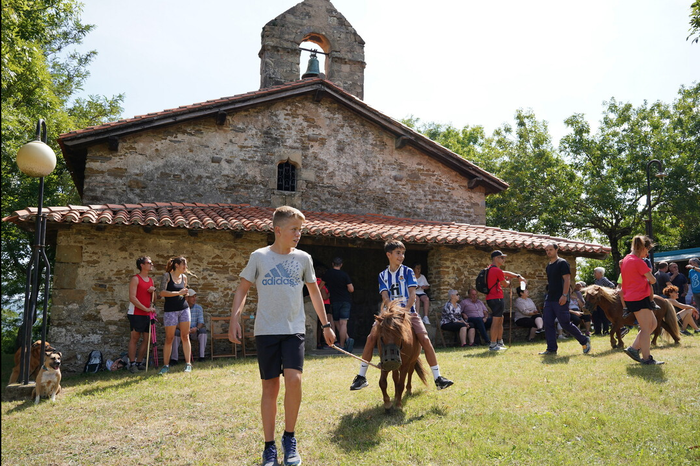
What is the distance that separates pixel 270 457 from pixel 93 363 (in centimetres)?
659

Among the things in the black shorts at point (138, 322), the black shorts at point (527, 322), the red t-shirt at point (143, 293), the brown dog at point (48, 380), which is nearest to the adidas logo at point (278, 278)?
the brown dog at point (48, 380)

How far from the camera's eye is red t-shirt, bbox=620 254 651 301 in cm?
673

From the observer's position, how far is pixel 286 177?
1310 centimetres

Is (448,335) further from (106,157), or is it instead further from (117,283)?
(106,157)

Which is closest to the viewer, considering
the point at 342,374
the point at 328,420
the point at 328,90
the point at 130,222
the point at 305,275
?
the point at 305,275

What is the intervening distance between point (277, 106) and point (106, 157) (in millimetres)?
4246

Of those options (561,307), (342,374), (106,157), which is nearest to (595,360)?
(561,307)

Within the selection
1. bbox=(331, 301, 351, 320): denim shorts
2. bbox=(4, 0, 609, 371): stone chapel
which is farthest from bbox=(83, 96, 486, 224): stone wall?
bbox=(331, 301, 351, 320): denim shorts

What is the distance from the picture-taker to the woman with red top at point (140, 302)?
307 inches

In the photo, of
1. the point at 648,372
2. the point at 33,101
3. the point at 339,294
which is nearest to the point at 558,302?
the point at 648,372

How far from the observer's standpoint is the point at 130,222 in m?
9.19

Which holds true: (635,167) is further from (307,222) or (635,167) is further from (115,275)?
(115,275)

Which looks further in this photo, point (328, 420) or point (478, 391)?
point (478, 391)

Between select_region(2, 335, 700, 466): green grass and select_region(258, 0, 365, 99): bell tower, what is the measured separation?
391 inches
